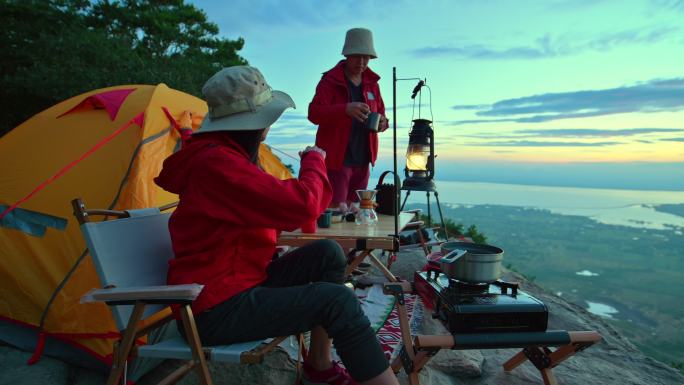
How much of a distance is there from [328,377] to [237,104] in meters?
1.36

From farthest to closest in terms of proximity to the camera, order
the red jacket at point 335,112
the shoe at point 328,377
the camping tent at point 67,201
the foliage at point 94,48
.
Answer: the foliage at point 94,48 < the red jacket at point 335,112 < the camping tent at point 67,201 < the shoe at point 328,377

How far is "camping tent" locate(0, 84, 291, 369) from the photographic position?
8.81 ft

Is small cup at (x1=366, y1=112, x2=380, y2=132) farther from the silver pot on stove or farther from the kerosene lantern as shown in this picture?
the silver pot on stove

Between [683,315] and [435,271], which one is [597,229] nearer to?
[683,315]

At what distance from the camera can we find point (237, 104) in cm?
178

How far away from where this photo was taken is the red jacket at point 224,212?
1.65 metres

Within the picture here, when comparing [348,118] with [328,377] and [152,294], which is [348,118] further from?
[152,294]

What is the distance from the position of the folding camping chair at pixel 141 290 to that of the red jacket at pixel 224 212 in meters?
0.17

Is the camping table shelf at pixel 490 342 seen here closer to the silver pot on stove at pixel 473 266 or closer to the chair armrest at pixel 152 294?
the silver pot on stove at pixel 473 266

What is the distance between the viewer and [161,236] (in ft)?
7.24

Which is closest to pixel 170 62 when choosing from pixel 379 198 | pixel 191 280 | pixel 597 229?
pixel 379 198

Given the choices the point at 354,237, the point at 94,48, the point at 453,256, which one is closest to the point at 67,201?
the point at 354,237

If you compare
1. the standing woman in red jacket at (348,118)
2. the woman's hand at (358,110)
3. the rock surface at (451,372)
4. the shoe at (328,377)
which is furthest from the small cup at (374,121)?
the shoe at (328,377)

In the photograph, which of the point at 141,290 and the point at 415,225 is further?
the point at 415,225
